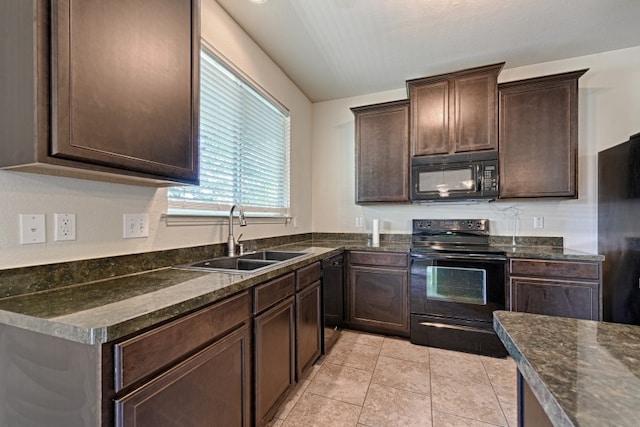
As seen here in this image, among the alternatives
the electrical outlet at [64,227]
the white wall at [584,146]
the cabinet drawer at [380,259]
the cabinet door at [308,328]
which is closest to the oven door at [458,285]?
the cabinet drawer at [380,259]

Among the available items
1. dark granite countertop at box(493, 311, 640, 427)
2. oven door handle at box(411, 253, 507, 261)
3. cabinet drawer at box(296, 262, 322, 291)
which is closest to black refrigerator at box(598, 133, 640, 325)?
oven door handle at box(411, 253, 507, 261)

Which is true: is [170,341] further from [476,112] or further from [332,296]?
[476,112]

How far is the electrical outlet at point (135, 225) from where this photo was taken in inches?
56.2

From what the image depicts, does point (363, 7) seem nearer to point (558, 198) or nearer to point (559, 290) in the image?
point (558, 198)

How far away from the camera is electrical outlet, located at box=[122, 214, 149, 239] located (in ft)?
4.69

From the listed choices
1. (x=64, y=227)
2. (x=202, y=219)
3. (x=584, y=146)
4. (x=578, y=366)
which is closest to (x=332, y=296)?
(x=202, y=219)

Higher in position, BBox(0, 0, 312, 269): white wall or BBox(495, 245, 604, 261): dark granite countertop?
BBox(0, 0, 312, 269): white wall

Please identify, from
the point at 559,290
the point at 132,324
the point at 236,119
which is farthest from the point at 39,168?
the point at 559,290

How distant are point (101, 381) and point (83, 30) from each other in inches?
42.8

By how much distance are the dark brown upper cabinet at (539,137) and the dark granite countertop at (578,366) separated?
2.15m

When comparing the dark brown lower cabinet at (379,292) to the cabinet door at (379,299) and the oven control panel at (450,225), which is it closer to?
the cabinet door at (379,299)

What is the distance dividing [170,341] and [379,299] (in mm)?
2192

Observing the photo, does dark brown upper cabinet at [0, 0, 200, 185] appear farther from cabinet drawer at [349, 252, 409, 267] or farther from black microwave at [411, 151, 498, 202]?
black microwave at [411, 151, 498, 202]

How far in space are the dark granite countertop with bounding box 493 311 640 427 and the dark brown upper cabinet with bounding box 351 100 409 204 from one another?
2.25 m
